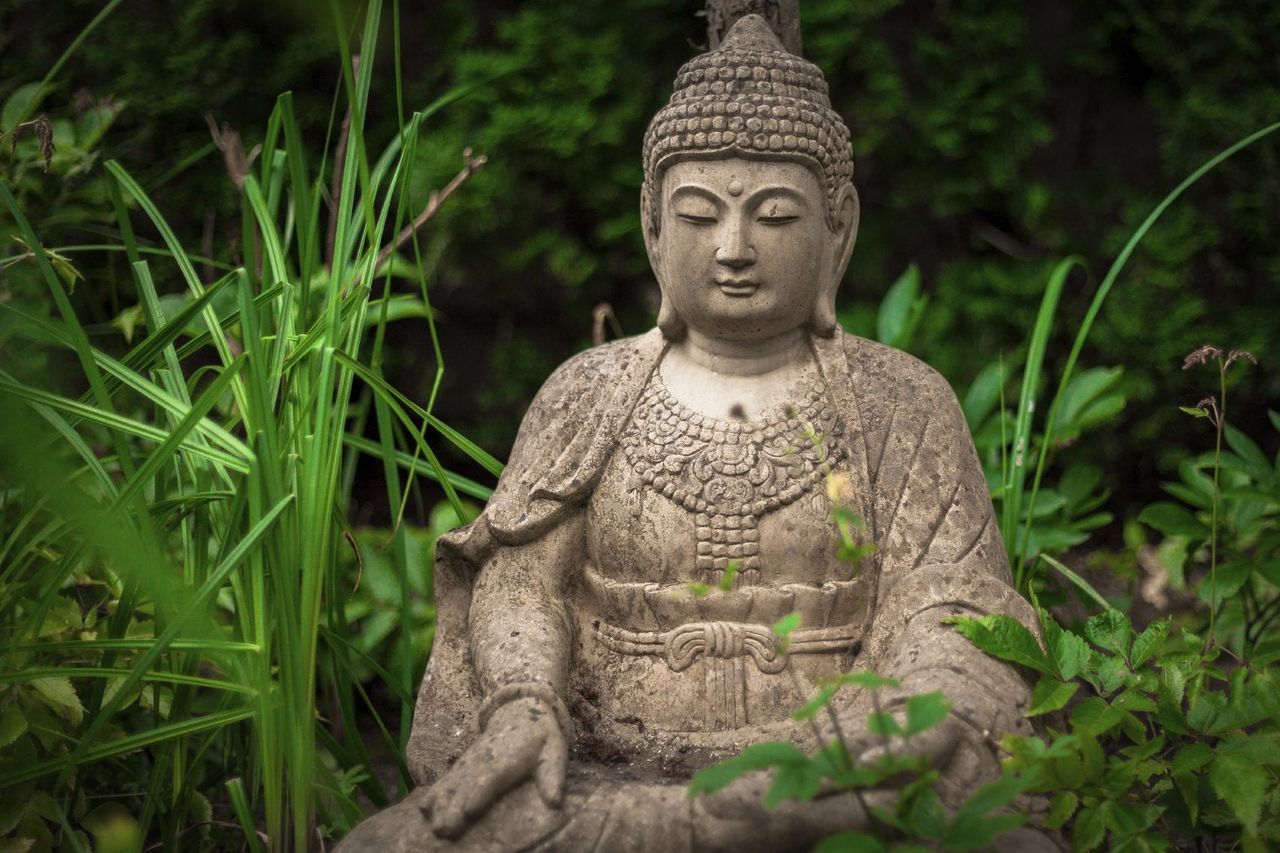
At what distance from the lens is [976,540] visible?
2.87 m

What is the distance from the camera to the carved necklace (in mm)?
2871

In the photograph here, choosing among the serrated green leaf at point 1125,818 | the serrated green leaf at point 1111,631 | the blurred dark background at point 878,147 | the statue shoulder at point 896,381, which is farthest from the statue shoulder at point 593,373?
the blurred dark background at point 878,147

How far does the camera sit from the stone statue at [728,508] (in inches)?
111

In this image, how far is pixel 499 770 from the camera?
2.48 meters

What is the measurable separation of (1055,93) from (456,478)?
2.70m

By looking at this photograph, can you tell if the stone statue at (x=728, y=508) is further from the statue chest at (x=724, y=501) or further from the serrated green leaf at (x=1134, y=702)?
the serrated green leaf at (x=1134, y=702)

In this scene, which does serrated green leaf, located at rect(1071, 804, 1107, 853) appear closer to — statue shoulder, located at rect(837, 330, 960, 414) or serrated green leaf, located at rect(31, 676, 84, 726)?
statue shoulder, located at rect(837, 330, 960, 414)

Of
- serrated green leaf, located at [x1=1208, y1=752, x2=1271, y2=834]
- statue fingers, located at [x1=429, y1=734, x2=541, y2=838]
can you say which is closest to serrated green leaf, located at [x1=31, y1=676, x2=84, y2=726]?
statue fingers, located at [x1=429, y1=734, x2=541, y2=838]

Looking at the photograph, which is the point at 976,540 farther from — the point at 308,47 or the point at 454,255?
the point at 308,47

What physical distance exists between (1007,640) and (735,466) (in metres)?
0.59

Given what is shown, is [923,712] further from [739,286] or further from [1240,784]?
[739,286]

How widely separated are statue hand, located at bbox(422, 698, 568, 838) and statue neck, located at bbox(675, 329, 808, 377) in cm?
79

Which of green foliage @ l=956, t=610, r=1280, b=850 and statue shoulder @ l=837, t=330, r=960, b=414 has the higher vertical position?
statue shoulder @ l=837, t=330, r=960, b=414

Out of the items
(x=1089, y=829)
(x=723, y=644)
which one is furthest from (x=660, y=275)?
(x=1089, y=829)
